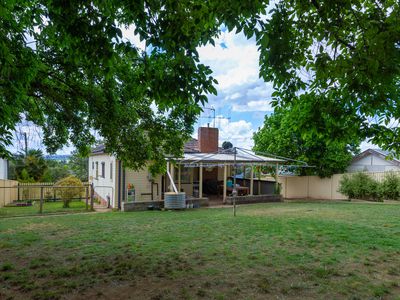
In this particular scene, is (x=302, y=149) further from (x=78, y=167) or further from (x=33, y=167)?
(x=78, y=167)

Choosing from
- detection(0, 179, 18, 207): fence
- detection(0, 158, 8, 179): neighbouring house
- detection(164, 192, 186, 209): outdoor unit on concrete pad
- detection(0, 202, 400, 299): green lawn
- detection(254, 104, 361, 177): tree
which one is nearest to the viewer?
detection(0, 202, 400, 299): green lawn

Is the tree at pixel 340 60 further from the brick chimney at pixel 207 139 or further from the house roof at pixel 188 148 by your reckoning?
the brick chimney at pixel 207 139

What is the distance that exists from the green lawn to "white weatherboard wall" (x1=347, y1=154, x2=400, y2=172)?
15.8 metres

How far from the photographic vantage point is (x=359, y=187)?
1794 cm

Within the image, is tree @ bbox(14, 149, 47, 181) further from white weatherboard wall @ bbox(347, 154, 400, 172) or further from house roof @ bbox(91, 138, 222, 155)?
white weatherboard wall @ bbox(347, 154, 400, 172)

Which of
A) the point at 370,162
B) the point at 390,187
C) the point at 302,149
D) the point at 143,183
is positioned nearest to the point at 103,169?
the point at 143,183

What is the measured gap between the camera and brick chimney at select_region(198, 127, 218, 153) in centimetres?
1817

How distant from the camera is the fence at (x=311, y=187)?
67.6 feet

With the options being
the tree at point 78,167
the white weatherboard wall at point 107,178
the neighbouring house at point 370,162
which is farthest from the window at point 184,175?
the tree at point 78,167

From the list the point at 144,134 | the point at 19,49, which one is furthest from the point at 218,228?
the point at 19,49

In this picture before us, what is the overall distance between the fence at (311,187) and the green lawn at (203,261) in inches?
488

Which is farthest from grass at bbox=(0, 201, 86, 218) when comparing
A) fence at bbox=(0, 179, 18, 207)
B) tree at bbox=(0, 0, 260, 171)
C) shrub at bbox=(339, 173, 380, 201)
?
shrub at bbox=(339, 173, 380, 201)

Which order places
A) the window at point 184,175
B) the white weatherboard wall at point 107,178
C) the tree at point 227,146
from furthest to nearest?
the tree at point 227,146 < the window at point 184,175 < the white weatherboard wall at point 107,178

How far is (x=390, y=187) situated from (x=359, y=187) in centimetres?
173
